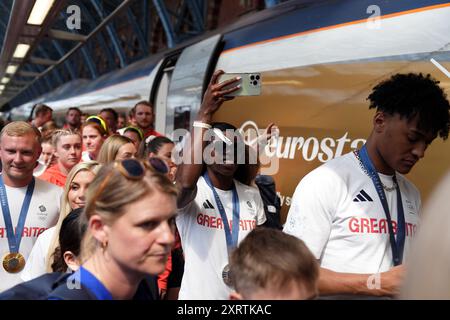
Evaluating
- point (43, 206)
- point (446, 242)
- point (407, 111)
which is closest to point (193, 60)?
point (43, 206)

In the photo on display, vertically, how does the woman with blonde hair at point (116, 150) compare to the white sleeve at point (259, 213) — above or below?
above

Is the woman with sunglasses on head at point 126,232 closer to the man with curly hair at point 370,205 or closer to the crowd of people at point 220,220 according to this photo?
the crowd of people at point 220,220

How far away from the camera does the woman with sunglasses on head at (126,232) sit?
1668mm

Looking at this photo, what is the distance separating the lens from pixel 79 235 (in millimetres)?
2371

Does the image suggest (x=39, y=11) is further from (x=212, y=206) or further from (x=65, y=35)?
(x=212, y=206)

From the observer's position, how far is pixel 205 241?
2818 millimetres

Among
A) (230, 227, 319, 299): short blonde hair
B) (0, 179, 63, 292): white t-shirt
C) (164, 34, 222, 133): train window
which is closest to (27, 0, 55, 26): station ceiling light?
(164, 34, 222, 133): train window

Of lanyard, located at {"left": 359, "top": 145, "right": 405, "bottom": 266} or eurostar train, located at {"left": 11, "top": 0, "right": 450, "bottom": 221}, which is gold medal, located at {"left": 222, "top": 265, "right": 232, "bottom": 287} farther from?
eurostar train, located at {"left": 11, "top": 0, "right": 450, "bottom": 221}

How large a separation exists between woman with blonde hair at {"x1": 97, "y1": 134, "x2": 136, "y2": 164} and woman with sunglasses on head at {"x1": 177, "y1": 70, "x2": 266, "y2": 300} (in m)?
1.04

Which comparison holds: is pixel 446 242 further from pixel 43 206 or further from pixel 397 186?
pixel 43 206

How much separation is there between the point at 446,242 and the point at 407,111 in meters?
1.60

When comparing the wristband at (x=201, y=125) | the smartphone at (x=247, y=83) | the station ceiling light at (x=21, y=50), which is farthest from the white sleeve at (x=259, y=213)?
the station ceiling light at (x=21, y=50)

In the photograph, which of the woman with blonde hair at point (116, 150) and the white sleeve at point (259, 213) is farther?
the woman with blonde hair at point (116, 150)

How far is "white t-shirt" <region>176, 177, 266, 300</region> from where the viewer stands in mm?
2756
